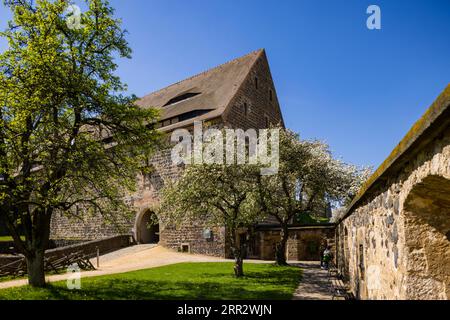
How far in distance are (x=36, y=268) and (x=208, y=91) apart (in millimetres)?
19046

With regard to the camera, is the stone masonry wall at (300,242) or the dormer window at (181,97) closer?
the stone masonry wall at (300,242)

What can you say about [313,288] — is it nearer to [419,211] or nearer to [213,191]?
[213,191]

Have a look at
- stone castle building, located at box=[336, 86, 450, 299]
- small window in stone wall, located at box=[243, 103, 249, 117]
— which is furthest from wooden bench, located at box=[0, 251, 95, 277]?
stone castle building, located at box=[336, 86, 450, 299]

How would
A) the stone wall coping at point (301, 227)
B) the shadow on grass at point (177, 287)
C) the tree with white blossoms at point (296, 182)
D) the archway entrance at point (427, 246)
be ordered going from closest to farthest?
the archway entrance at point (427, 246) < the shadow on grass at point (177, 287) < the tree with white blossoms at point (296, 182) < the stone wall coping at point (301, 227)

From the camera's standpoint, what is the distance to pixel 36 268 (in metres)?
11.7

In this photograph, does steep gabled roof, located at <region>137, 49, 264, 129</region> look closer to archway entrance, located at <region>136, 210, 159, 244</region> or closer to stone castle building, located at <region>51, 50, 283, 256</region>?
stone castle building, located at <region>51, 50, 283, 256</region>

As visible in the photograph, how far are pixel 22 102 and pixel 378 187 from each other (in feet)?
30.5

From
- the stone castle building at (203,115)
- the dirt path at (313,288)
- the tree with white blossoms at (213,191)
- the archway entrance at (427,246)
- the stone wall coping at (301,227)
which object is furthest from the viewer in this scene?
the stone castle building at (203,115)

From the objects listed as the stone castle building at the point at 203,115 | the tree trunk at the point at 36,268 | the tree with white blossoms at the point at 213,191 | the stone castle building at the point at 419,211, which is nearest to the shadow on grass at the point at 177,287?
the tree trunk at the point at 36,268

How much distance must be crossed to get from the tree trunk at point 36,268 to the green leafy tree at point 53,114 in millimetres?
28

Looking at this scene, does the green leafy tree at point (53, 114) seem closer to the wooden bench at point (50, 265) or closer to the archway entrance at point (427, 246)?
the wooden bench at point (50, 265)

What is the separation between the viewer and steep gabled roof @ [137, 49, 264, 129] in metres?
25.5

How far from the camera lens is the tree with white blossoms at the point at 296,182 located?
733 inches
